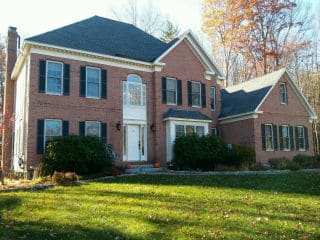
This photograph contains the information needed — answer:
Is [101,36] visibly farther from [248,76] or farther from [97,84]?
[248,76]

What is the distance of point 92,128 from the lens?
59.8 ft

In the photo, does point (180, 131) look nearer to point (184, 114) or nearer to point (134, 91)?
point (184, 114)

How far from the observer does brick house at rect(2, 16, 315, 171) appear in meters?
17.0

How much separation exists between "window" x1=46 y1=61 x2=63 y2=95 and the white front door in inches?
181

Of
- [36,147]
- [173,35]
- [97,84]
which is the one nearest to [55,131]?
[36,147]

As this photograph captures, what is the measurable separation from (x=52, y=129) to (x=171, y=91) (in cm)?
774

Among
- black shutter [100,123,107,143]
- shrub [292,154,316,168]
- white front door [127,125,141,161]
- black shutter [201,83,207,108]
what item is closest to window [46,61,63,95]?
black shutter [100,123,107,143]

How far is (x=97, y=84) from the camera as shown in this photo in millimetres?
18672

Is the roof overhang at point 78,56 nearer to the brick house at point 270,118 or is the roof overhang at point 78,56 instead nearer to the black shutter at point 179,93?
the black shutter at point 179,93

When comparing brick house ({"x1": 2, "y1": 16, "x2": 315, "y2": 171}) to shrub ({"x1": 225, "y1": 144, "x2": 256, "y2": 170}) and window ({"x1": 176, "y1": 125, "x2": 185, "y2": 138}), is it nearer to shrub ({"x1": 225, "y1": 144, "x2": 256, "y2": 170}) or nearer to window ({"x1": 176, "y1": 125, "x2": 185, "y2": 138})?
window ({"x1": 176, "y1": 125, "x2": 185, "y2": 138})

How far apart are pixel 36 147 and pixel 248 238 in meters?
12.6

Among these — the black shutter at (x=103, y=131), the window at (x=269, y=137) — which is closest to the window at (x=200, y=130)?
the window at (x=269, y=137)

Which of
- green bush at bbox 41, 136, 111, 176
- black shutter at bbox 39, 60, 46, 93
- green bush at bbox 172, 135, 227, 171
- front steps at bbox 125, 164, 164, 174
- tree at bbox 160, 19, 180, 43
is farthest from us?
tree at bbox 160, 19, 180, 43

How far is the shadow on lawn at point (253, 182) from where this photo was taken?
11369 millimetres
